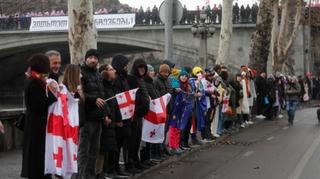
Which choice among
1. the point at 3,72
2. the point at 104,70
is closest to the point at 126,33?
the point at 3,72

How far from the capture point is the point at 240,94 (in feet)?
61.8

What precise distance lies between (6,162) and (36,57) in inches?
184

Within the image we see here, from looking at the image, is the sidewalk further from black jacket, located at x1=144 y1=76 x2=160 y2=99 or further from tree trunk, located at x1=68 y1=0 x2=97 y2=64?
black jacket, located at x1=144 y1=76 x2=160 y2=99

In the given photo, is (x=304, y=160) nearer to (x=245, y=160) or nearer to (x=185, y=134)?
(x=245, y=160)

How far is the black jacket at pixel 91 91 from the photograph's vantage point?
858 cm

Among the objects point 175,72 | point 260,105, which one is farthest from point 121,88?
point 260,105

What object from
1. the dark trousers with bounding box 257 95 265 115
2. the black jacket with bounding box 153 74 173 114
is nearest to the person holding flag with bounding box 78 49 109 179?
the black jacket with bounding box 153 74 173 114

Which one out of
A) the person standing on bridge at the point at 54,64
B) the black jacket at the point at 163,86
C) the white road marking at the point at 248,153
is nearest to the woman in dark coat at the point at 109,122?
the person standing on bridge at the point at 54,64

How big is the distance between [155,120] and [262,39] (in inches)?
682

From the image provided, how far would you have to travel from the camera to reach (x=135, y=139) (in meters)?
10.4

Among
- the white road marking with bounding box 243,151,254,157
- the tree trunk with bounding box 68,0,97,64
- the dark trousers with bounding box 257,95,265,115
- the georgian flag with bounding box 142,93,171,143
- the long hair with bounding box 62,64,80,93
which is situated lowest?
the dark trousers with bounding box 257,95,265,115

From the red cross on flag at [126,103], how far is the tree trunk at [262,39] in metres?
18.3

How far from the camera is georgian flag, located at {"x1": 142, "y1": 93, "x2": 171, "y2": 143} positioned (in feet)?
36.6

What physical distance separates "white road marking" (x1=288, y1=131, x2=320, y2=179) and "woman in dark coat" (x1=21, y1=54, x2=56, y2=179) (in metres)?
4.58
